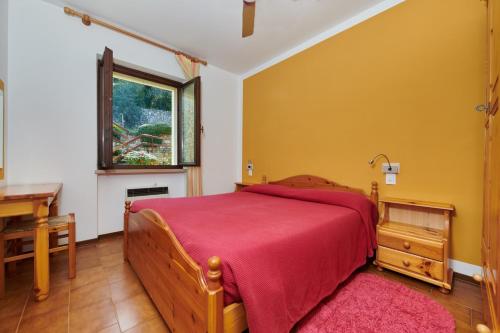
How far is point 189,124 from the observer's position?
334 cm

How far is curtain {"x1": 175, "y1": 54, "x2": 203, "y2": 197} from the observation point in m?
3.26

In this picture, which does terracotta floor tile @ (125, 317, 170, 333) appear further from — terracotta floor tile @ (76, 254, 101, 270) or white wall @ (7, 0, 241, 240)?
white wall @ (7, 0, 241, 240)

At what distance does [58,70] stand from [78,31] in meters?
0.53

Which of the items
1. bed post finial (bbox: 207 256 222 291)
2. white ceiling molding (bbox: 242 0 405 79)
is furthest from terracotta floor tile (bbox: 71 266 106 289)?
white ceiling molding (bbox: 242 0 405 79)

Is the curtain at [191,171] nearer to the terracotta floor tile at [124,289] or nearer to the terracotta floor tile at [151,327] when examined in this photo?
the terracotta floor tile at [124,289]

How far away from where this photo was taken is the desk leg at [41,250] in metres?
1.56

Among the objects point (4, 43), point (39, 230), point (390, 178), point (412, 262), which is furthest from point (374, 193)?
point (4, 43)

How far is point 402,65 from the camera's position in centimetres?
214

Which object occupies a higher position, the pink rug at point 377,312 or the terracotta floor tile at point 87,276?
the pink rug at point 377,312

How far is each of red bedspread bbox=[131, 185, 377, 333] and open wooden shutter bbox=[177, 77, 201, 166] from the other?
3.94 ft

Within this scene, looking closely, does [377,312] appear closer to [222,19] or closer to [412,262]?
[412,262]

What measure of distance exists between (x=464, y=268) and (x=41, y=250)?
3.35 metres

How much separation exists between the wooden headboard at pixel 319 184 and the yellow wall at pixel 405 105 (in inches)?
3.0

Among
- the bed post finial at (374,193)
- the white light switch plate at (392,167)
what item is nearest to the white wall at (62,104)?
the bed post finial at (374,193)
